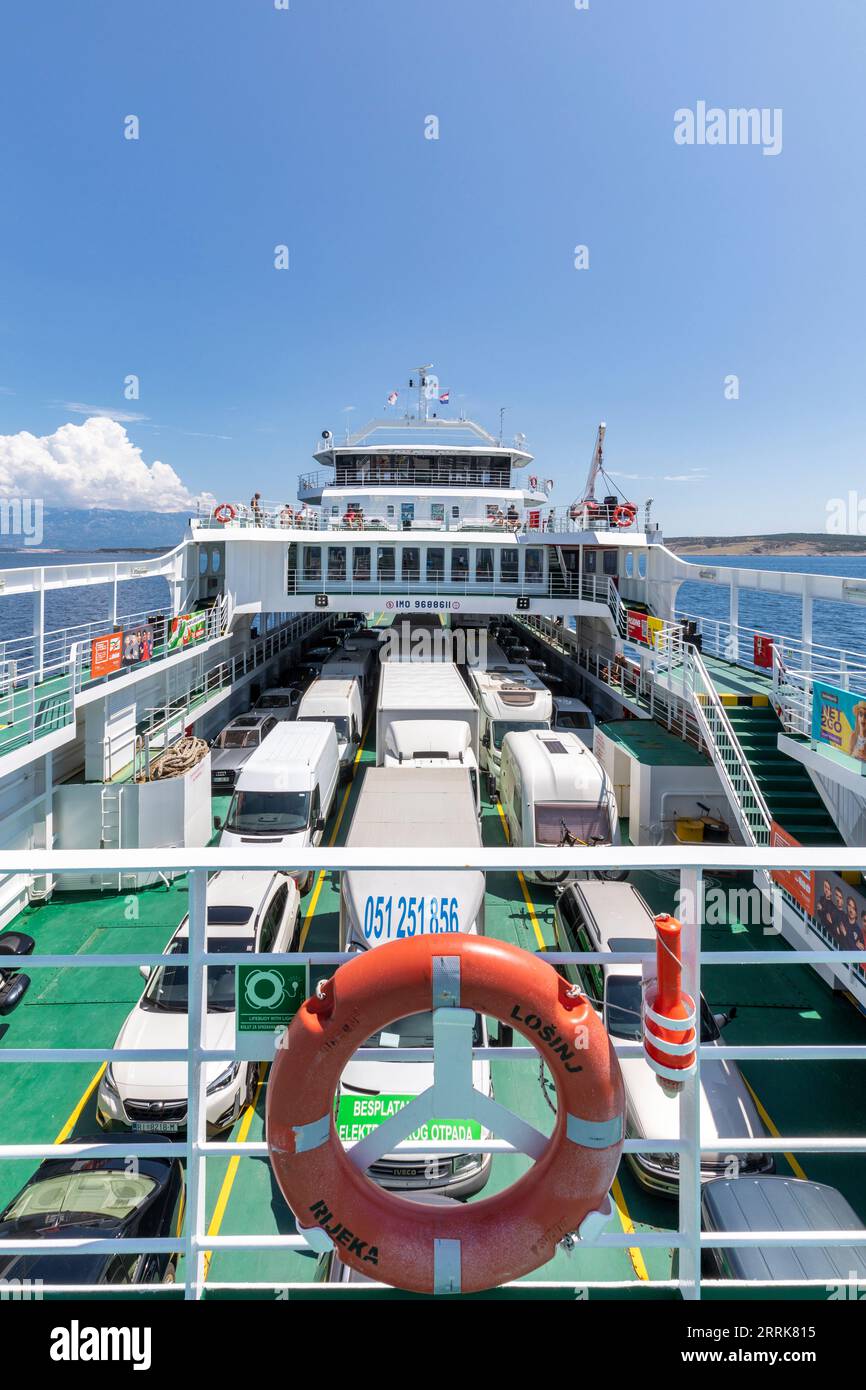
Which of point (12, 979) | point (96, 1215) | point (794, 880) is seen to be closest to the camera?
point (96, 1215)

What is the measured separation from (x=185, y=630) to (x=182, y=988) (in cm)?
1072

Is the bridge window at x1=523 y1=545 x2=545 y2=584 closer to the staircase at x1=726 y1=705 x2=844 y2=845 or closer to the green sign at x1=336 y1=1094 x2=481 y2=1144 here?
the staircase at x1=726 y1=705 x2=844 y2=845

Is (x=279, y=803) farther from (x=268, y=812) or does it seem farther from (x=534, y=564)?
(x=534, y=564)

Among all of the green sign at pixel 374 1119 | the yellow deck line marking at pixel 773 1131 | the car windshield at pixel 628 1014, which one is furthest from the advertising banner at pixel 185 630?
the yellow deck line marking at pixel 773 1131

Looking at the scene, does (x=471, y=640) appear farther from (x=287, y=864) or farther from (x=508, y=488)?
(x=287, y=864)

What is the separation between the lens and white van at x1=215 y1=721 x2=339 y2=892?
10453 mm

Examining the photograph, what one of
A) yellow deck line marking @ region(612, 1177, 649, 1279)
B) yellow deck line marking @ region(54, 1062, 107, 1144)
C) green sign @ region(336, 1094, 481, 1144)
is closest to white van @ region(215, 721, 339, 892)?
yellow deck line marking @ region(54, 1062, 107, 1144)

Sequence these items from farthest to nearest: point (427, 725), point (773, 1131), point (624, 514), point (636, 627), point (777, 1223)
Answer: point (624, 514), point (636, 627), point (427, 725), point (773, 1131), point (777, 1223)

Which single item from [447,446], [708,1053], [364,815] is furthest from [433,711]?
[447,446]

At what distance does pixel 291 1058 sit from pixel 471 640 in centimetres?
2351

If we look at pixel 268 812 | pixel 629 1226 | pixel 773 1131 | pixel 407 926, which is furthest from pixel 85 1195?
pixel 268 812

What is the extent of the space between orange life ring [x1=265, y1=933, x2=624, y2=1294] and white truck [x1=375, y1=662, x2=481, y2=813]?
8.12 meters

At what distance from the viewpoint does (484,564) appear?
22891 millimetres

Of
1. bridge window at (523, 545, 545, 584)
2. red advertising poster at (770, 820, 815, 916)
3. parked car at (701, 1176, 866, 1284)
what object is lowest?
parked car at (701, 1176, 866, 1284)
